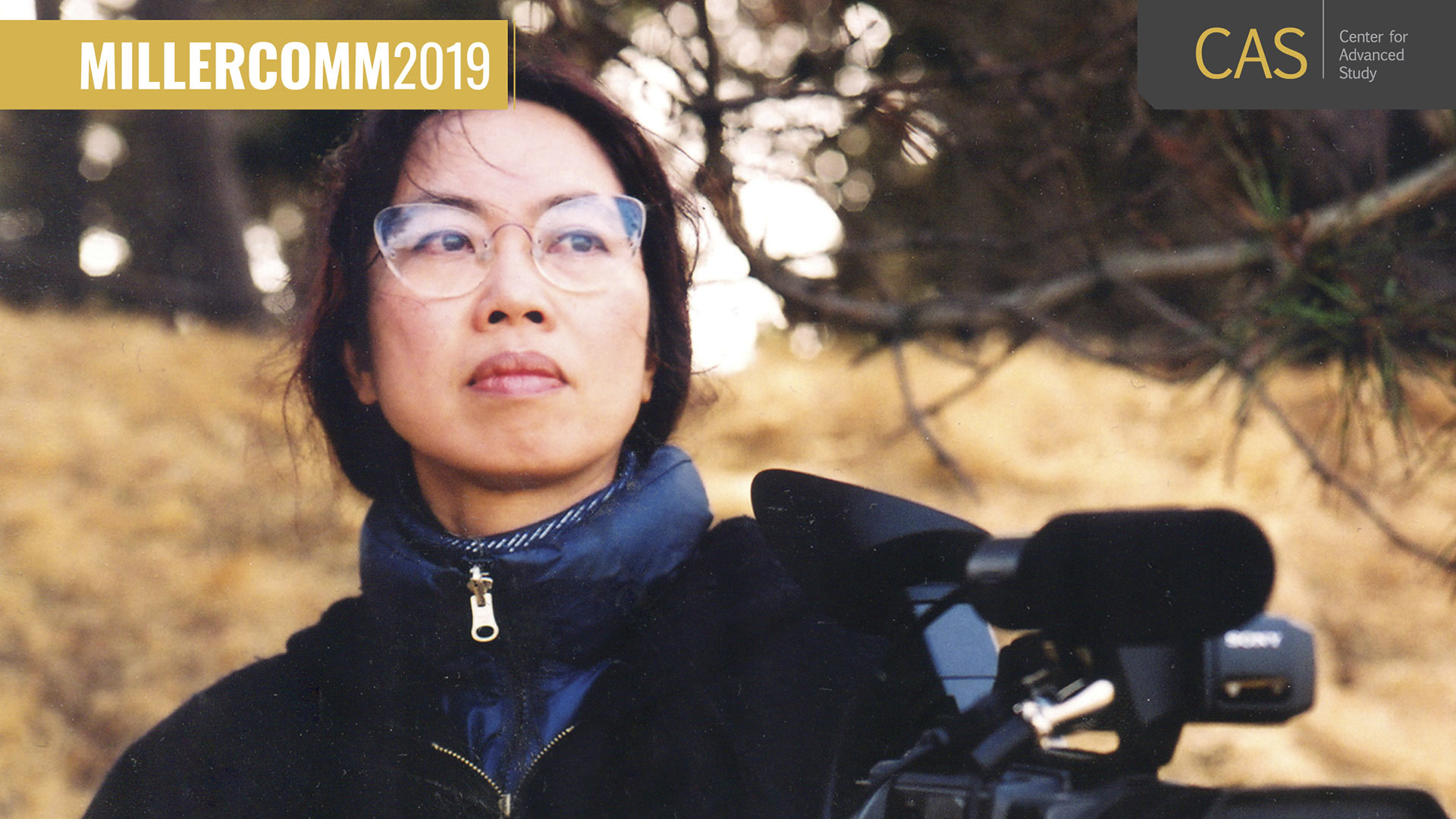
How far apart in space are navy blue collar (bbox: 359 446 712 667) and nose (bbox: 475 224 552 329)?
6.4 inches

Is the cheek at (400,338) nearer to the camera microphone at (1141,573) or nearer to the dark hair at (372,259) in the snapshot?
the dark hair at (372,259)

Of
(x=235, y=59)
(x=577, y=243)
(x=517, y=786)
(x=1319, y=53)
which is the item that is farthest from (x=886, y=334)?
(x=235, y=59)

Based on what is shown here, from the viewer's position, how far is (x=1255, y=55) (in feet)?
3.24

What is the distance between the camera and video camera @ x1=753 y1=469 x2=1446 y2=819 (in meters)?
0.57

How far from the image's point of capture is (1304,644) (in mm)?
614

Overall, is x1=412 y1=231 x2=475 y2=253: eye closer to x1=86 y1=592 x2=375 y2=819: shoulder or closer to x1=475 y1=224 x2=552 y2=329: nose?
x1=475 y1=224 x2=552 y2=329: nose

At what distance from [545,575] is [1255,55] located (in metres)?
0.76

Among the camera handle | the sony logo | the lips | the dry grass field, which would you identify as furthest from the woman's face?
the sony logo

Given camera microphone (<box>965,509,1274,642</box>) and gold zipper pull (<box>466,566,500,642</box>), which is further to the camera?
gold zipper pull (<box>466,566,500,642</box>)

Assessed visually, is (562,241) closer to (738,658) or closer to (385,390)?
(385,390)

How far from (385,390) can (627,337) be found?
0.70ft

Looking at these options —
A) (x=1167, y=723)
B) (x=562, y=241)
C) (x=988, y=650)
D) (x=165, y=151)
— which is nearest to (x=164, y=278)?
(x=165, y=151)

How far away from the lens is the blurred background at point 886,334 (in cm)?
105

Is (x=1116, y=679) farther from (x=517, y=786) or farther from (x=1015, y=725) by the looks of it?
(x=517, y=786)
